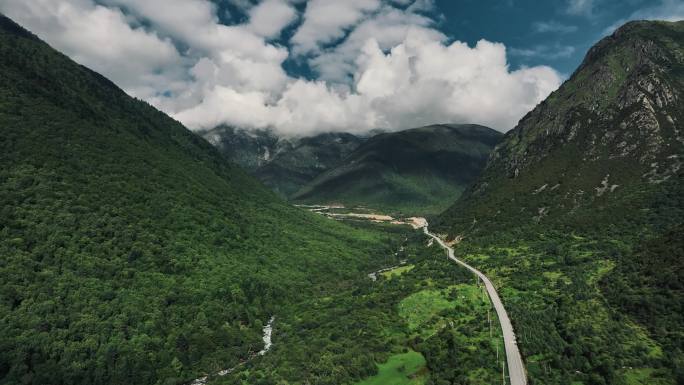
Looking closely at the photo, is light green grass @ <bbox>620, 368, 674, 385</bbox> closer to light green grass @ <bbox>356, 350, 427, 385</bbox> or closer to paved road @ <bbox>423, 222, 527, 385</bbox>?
paved road @ <bbox>423, 222, 527, 385</bbox>

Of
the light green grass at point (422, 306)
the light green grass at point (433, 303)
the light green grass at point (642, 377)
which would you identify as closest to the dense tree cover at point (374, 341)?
the light green grass at point (433, 303)

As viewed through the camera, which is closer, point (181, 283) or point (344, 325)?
point (344, 325)

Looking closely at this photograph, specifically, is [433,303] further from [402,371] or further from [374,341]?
[402,371]

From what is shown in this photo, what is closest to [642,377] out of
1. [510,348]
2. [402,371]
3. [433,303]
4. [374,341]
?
[510,348]

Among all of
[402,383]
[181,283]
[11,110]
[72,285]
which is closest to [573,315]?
[402,383]

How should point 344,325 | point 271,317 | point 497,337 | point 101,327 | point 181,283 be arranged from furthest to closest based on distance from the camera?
1. point 271,317
2. point 181,283
3. point 344,325
4. point 101,327
5. point 497,337

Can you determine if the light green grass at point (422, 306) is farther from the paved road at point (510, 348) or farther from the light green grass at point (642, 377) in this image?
the light green grass at point (642, 377)

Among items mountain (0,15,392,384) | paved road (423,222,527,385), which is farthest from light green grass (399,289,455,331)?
mountain (0,15,392,384)

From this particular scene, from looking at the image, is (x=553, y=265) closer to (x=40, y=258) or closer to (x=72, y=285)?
(x=72, y=285)
